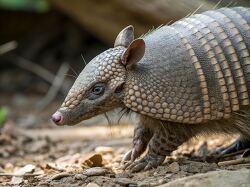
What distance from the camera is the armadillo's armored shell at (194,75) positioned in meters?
5.36

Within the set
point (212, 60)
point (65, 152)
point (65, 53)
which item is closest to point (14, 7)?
point (65, 53)

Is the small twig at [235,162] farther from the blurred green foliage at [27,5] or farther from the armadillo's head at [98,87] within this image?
the blurred green foliage at [27,5]

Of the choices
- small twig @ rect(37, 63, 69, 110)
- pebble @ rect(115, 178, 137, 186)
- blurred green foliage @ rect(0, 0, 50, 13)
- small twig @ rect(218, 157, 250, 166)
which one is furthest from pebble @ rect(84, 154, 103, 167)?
blurred green foliage @ rect(0, 0, 50, 13)

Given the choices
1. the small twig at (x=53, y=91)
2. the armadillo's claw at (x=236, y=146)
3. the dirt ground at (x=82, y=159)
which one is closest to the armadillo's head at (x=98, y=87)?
the dirt ground at (x=82, y=159)

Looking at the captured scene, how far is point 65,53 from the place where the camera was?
48.9 ft

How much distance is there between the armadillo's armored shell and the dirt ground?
0.62m

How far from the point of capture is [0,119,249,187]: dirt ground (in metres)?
5.36

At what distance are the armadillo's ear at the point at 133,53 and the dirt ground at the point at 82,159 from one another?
1.14 m

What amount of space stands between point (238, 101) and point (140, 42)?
3.88 feet

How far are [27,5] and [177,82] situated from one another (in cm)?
1047

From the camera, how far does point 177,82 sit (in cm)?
538

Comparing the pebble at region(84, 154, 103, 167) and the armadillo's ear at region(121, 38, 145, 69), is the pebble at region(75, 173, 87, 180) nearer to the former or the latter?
the pebble at region(84, 154, 103, 167)

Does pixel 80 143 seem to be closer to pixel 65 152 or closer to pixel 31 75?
pixel 65 152

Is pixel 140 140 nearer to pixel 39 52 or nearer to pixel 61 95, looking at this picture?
pixel 61 95
